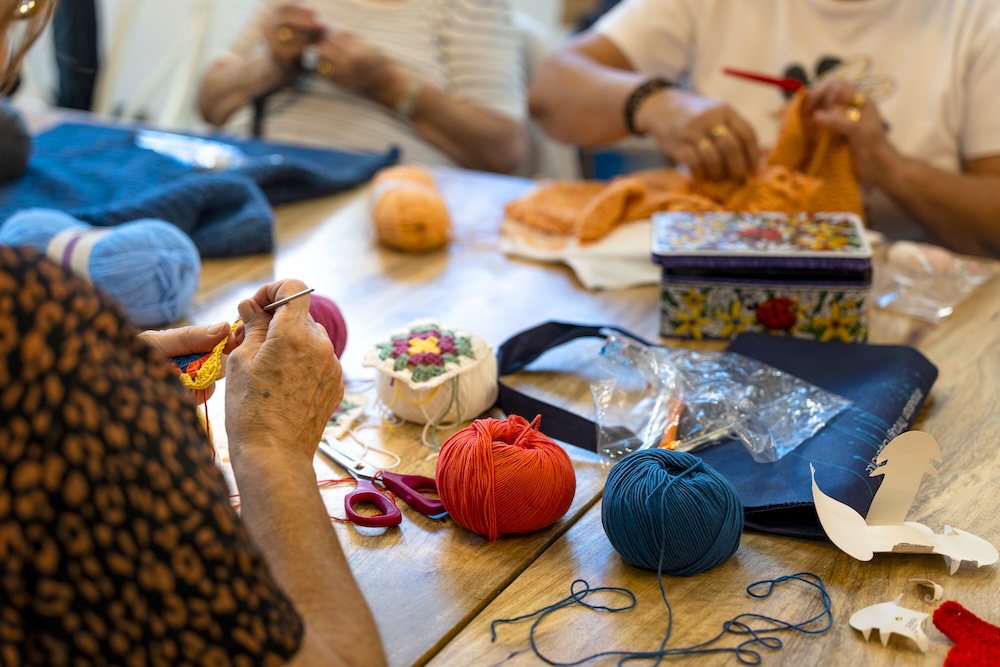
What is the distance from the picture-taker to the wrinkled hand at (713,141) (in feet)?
4.96

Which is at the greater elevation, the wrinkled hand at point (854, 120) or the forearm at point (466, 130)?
the wrinkled hand at point (854, 120)

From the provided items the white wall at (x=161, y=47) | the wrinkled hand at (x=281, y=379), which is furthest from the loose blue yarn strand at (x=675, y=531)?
the white wall at (x=161, y=47)

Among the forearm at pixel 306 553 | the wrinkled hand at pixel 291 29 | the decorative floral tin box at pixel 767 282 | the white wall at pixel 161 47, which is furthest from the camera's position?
the white wall at pixel 161 47

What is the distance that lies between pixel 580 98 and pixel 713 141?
16.9 inches

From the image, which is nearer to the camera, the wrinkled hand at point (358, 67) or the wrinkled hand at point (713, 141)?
the wrinkled hand at point (713, 141)

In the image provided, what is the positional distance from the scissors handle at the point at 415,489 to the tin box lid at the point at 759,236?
479 millimetres

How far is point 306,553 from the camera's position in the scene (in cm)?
67

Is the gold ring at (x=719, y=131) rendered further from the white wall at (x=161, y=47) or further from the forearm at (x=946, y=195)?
the white wall at (x=161, y=47)

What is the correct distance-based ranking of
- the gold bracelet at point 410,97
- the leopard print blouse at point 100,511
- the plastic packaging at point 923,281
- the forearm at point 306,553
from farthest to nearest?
the gold bracelet at point 410,97 → the plastic packaging at point 923,281 → the forearm at point 306,553 → the leopard print blouse at point 100,511

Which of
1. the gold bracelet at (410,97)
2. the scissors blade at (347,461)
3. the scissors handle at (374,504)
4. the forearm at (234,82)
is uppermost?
the scissors handle at (374,504)

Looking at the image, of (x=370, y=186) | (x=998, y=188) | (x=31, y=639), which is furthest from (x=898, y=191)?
(x=31, y=639)

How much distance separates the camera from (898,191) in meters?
1.56

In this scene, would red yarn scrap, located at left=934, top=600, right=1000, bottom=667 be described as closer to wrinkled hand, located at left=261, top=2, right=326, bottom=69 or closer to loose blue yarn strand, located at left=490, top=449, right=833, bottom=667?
loose blue yarn strand, located at left=490, top=449, right=833, bottom=667

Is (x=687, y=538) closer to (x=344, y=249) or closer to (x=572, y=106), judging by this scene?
(x=344, y=249)
